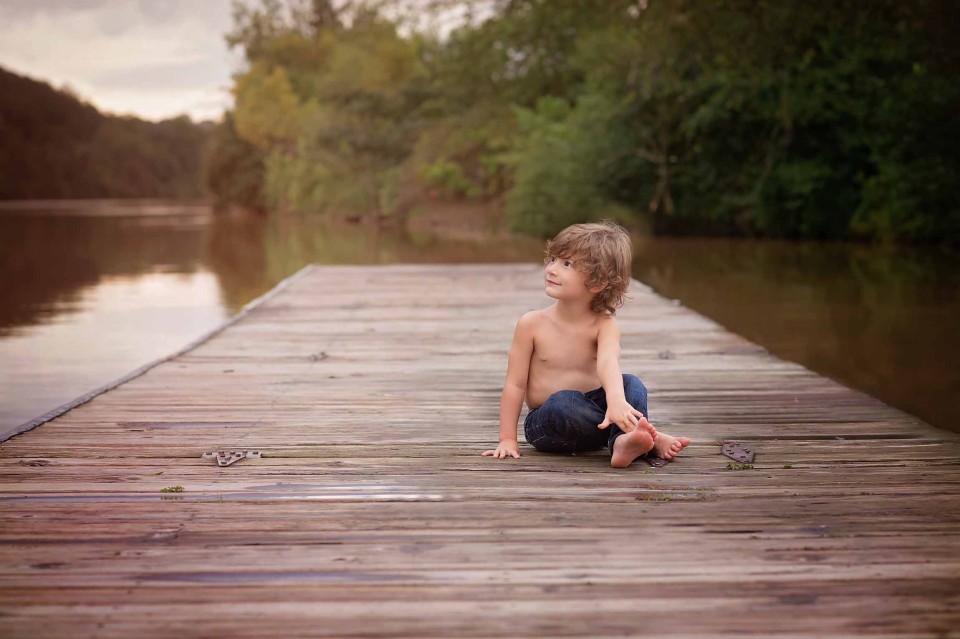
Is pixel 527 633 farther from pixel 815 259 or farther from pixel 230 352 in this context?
pixel 815 259

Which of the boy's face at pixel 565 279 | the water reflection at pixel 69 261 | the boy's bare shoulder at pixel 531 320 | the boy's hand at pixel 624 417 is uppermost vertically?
the boy's face at pixel 565 279

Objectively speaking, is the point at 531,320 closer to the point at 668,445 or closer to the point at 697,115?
the point at 668,445

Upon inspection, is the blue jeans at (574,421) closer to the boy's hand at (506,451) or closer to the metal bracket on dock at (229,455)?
the boy's hand at (506,451)

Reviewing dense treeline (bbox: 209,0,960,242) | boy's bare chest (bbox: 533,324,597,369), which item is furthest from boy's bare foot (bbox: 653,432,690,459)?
dense treeline (bbox: 209,0,960,242)

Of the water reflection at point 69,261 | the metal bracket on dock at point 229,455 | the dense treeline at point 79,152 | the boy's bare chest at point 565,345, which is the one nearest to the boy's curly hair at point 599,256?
the boy's bare chest at point 565,345

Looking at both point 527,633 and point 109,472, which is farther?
point 109,472

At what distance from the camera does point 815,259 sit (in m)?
17.6

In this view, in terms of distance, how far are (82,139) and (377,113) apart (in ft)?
239

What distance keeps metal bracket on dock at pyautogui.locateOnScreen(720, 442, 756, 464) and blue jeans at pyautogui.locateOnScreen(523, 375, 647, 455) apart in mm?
326

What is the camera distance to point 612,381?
3379 mm

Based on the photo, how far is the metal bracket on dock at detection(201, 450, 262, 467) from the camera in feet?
11.1

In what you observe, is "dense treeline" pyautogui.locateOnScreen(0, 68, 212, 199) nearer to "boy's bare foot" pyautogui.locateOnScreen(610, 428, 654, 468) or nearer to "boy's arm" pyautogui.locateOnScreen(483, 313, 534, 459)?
"boy's arm" pyautogui.locateOnScreen(483, 313, 534, 459)

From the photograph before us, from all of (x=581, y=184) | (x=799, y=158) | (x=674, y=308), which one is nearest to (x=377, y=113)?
(x=581, y=184)

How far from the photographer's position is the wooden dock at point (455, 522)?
2170 millimetres
